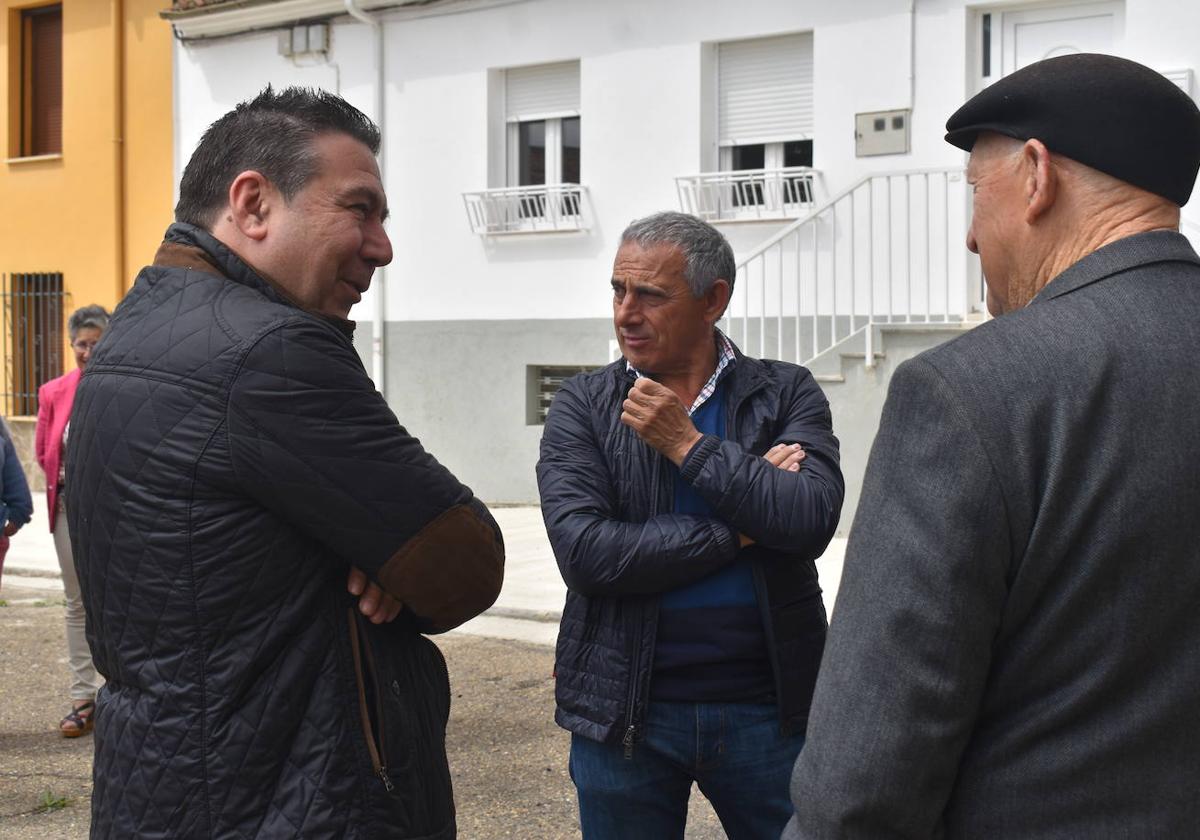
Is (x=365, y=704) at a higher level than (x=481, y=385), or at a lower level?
lower

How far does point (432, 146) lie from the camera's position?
48.0ft

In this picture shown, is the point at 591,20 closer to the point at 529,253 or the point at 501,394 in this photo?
the point at 529,253

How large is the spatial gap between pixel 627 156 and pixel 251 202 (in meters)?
11.4

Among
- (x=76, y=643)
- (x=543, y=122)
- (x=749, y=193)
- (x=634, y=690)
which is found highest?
(x=543, y=122)

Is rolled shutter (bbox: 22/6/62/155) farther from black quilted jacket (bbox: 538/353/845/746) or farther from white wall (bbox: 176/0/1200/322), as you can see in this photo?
black quilted jacket (bbox: 538/353/845/746)

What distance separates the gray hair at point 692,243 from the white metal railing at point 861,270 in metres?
7.95

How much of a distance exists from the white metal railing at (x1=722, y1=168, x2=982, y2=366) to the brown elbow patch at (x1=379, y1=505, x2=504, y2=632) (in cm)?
899

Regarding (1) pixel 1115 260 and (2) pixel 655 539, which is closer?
(1) pixel 1115 260

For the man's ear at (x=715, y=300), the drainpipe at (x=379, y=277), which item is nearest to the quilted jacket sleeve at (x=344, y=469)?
the man's ear at (x=715, y=300)

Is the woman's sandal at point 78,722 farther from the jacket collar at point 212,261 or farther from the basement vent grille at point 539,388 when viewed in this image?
the basement vent grille at point 539,388

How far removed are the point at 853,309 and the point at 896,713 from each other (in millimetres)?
10165

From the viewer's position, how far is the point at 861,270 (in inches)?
465

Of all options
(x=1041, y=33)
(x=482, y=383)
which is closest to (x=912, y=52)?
(x=1041, y=33)

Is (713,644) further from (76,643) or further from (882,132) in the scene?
(882,132)
